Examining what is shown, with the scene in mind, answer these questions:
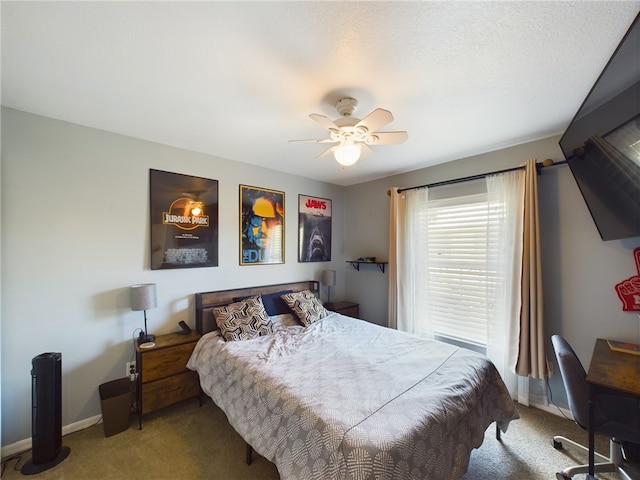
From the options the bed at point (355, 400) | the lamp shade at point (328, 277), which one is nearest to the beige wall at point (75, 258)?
the bed at point (355, 400)

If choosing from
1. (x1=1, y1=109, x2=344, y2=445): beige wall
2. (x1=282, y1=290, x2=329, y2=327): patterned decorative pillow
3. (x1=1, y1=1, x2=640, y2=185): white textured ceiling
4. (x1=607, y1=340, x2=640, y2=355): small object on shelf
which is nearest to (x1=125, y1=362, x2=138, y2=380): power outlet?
(x1=1, y1=109, x2=344, y2=445): beige wall

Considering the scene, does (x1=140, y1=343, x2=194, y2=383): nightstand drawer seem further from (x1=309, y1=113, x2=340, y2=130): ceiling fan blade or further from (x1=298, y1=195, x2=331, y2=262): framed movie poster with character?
(x1=309, y1=113, x2=340, y2=130): ceiling fan blade

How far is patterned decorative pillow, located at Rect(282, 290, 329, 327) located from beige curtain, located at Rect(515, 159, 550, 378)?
2016mm

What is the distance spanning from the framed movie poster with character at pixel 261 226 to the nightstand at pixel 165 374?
114cm

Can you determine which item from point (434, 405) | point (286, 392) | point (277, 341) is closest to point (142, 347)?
point (277, 341)

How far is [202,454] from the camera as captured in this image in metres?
1.96

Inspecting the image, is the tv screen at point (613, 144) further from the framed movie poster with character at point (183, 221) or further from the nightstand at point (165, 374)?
the nightstand at point (165, 374)

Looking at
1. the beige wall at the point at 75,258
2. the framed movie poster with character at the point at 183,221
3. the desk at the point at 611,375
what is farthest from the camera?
the framed movie poster with character at the point at 183,221

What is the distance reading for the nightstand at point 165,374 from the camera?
226cm

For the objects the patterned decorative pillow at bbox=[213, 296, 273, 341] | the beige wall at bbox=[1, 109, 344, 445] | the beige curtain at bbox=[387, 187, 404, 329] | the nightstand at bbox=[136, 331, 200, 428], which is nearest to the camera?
the beige wall at bbox=[1, 109, 344, 445]

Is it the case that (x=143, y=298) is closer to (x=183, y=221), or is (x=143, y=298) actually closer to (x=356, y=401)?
(x=183, y=221)

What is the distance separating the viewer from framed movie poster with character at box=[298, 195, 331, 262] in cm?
387

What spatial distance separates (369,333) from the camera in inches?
106

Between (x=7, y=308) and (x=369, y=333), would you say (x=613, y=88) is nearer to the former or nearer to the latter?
(x=369, y=333)
